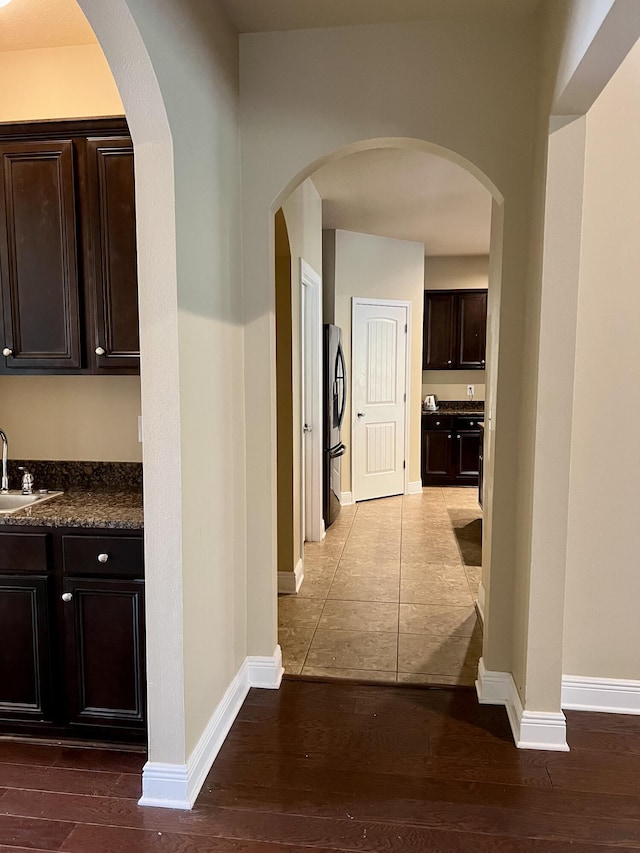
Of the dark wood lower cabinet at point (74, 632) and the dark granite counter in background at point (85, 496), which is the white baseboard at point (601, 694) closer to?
the dark wood lower cabinet at point (74, 632)

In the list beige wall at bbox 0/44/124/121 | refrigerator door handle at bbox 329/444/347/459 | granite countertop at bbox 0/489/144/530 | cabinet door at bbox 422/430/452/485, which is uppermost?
beige wall at bbox 0/44/124/121

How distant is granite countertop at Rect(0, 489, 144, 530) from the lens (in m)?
2.24

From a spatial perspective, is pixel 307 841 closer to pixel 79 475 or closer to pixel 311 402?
pixel 79 475

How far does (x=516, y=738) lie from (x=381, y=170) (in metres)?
3.51

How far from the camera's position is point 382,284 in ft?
21.4

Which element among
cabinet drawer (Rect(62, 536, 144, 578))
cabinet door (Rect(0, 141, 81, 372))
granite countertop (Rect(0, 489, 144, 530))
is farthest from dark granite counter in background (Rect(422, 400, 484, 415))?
cabinet drawer (Rect(62, 536, 144, 578))

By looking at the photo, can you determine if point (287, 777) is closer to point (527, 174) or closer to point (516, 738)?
point (516, 738)

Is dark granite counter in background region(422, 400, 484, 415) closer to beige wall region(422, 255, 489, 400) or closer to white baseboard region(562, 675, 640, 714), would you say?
beige wall region(422, 255, 489, 400)

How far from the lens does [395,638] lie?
3.33m

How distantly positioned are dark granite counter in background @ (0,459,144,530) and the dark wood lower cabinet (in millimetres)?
43

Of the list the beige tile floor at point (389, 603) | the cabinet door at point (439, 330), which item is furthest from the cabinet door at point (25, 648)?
the cabinet door at point (439, 330)

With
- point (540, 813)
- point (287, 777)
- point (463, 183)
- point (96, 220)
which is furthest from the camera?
point (463, 183)

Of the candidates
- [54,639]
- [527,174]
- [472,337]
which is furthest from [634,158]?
[472,337]

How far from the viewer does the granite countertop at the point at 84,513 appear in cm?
224
